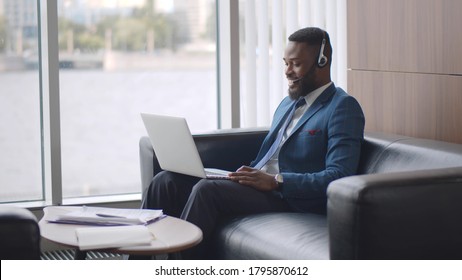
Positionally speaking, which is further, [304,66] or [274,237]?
[304,66]

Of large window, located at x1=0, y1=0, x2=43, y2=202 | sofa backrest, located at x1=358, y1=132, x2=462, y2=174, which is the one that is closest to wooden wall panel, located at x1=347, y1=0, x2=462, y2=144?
sofa backrest, located at x1=358, y1=132, x2=462, y2=174

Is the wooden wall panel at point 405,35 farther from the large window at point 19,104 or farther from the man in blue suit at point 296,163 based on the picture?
the large window at point 19,104

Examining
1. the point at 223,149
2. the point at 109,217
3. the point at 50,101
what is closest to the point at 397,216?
the point at 109,217

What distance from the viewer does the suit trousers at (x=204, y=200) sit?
3529 mm

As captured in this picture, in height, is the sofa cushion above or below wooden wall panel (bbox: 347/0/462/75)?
below

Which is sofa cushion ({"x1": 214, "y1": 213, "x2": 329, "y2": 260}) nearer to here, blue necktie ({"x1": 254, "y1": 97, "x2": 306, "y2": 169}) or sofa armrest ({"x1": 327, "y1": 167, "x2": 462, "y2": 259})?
sofa armrest ({"x1": 327, "y1": 167, "x2": 462, "y2": 259})

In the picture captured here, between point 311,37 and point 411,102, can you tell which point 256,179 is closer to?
point 311,37

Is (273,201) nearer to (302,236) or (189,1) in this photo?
(302,236)

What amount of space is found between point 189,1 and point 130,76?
61 cm

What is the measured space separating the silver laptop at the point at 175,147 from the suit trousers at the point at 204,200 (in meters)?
0.06

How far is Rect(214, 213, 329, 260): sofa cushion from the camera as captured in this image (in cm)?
303

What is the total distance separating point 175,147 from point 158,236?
30.0 inches

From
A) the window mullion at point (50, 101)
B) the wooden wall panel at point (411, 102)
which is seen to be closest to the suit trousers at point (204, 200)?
the wooden wall panel at point (411, 102)

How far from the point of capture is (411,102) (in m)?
4.02
